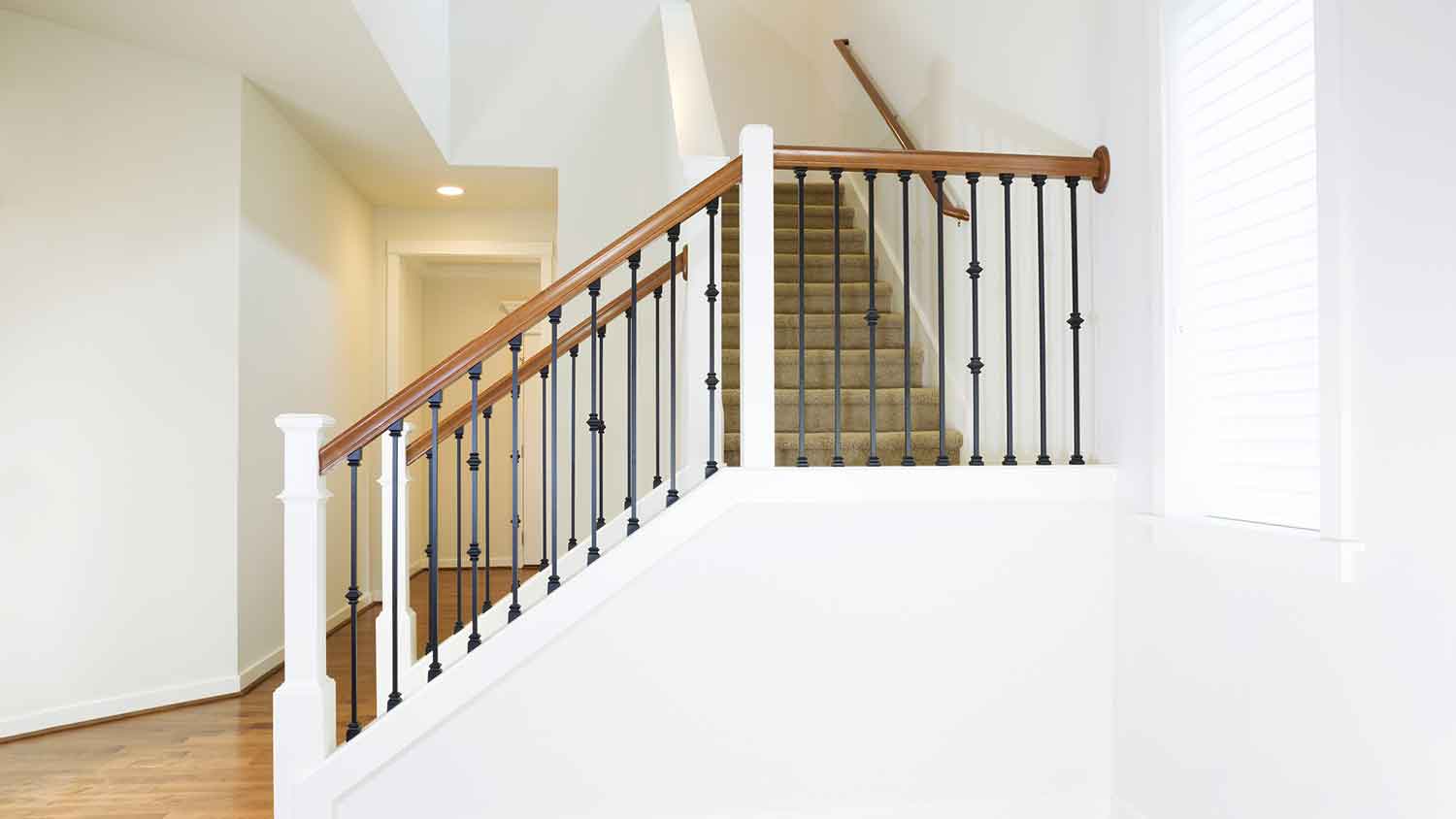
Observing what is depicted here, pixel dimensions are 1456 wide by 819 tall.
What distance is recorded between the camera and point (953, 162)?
2.59 metres

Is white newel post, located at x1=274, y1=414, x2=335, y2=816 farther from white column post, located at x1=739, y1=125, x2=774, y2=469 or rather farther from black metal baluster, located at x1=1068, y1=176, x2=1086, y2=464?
black metal baluster, located at x1=1068, y1=176, x2=1086, y2=464

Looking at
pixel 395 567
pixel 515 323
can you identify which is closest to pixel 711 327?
pixel 515 323

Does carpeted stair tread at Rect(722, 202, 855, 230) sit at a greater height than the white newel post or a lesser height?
greater

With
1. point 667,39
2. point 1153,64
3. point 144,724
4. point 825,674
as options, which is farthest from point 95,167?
point 1153,64

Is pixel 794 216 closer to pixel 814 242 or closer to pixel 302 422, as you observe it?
pixel 814 242

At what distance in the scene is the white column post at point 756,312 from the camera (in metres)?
2.49

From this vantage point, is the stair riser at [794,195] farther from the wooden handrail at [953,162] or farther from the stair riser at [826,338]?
the wooden handrail at [953,162]

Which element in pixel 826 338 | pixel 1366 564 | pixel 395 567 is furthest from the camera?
pixel 826 338

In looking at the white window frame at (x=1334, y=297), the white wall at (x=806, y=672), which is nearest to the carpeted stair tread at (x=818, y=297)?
the white wall at (x=806, y=672)

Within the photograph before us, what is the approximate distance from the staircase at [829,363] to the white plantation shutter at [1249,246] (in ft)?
3.16

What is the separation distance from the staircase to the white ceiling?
1742 millimetres

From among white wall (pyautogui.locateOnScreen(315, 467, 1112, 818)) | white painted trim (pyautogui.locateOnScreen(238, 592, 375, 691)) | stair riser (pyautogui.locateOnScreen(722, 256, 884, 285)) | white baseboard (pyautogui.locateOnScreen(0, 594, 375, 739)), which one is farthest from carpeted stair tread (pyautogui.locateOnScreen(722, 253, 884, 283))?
white baseboard (pyautogui.locateOnScreen(0, 594, 375, 739))

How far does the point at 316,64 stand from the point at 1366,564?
165 inches

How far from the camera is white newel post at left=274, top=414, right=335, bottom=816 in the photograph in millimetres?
2277
